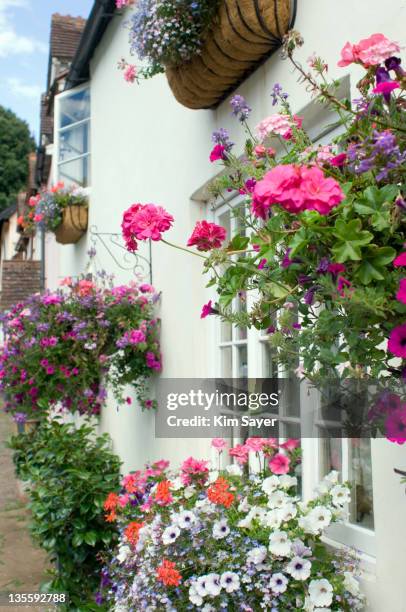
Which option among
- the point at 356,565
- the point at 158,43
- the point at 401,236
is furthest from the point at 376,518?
the point at 158,43

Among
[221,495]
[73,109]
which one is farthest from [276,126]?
[73,109]

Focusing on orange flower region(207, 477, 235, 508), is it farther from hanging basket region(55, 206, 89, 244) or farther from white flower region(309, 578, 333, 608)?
hanging basket region(55, 206, 89, 244)

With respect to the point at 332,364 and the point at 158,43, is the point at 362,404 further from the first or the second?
the point at 158,43

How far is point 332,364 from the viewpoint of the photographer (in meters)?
1.49

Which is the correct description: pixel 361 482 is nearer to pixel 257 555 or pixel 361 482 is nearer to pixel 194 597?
pixel 257 555

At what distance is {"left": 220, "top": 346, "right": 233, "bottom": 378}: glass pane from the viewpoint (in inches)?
160

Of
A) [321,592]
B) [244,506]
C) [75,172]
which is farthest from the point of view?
[75,172]

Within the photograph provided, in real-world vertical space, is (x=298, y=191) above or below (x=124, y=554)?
above

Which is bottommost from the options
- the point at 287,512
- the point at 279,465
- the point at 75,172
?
the point at 287,512

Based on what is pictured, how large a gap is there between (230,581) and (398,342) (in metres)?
1.62

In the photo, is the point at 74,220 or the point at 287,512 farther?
the point at 74,220

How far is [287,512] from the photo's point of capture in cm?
248

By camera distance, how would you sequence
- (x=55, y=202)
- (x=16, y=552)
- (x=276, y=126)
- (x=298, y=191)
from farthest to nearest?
1. (x=55, y=202)
2. (x=16, y=552)
3. (x=276, y=126)
4. (x=298, y=191)

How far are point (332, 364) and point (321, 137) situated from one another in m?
1.74
